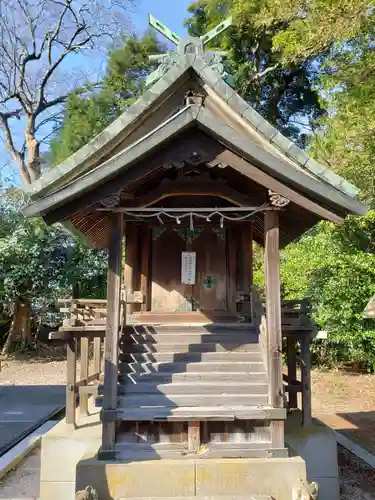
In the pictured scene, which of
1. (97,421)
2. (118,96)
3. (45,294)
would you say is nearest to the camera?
(97,421)

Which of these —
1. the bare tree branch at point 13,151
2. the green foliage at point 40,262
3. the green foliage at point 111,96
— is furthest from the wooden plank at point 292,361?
the bare tree branch at point 13,151

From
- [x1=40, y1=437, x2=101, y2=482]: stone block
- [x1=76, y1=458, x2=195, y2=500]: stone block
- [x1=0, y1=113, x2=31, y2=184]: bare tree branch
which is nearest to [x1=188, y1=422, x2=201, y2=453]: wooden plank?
[x1=76, y1=458, x2=195, y2=500]: stone block

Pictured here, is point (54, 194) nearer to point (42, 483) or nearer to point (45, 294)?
point (42, 483)

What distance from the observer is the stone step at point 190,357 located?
675 cm

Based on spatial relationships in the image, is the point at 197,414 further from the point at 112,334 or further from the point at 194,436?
the point at 112,334

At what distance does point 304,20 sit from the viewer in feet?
45.3

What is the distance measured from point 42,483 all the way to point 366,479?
17.4 ft

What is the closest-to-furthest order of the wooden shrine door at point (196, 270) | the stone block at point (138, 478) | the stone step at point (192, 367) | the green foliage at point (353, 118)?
the stone block at point (138, 478) → the stone step at point (192, 367) → the wooden shrine door at point (196, 270) → the green foliage at point (353, 118)

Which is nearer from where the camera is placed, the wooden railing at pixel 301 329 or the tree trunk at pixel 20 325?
the wooden railing at pixel 301 329

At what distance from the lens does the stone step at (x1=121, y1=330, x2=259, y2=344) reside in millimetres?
7109

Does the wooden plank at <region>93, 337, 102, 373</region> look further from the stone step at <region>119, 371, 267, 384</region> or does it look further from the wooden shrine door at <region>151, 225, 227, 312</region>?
the stone step at <region>119, 371, 267, 384</region>

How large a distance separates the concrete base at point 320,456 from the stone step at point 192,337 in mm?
1688

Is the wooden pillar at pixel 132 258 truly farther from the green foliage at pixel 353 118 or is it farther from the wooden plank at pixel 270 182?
the green foliage at pixel 353 118

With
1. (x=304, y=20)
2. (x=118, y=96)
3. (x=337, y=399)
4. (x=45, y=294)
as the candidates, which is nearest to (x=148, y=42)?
(x=118, y=96)
